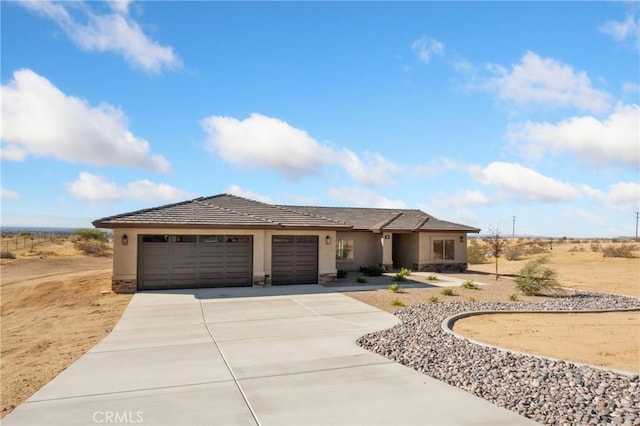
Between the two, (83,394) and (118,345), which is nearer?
(83,394)

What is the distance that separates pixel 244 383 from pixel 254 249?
37.8 ft

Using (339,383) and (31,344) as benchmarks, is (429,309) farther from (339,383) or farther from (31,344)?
(31,344)

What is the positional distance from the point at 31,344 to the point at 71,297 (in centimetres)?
678

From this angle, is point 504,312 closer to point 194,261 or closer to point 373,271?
point 373,271

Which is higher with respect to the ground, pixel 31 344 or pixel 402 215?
pixel 402 215

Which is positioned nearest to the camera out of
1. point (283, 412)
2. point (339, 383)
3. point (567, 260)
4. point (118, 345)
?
point (283, 412)

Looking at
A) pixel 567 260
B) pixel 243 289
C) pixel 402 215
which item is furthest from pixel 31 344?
pixel 567 260

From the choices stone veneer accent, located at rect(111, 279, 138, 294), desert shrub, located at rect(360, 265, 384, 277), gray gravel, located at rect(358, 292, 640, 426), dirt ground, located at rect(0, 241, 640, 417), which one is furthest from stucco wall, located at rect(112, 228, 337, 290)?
gray gravel, located at rect(358, 292, 640, 426)

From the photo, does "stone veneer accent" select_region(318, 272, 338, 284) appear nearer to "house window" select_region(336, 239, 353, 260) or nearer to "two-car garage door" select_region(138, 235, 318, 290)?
"two-car garage door" select_region(138, 235, 318, 290)

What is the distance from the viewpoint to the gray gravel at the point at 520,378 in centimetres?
546

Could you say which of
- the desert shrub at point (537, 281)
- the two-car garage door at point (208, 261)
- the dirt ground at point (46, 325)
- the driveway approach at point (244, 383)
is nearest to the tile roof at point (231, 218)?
the two-car garage door at point (208, 261)

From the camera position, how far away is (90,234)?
162 feet

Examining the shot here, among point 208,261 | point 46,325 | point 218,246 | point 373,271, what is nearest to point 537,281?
point 373,271
